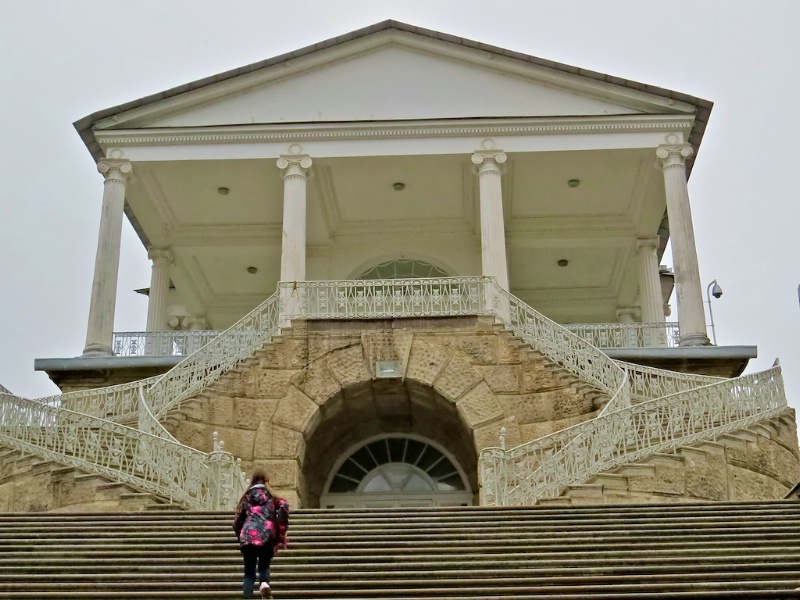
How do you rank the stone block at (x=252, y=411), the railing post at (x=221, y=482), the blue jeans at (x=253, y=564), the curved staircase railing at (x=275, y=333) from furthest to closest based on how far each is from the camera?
the stone block at (x=252, y=411), the curved staircase railing at (x=275, y=333), the railing post at (x=221, y=482), the blue jeans at (x=253, y=564)

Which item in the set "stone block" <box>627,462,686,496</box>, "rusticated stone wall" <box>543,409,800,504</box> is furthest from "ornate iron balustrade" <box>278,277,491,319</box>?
"stone block" <box>627,462,686,496</box>

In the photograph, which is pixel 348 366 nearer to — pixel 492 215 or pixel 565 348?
pixel 565 348

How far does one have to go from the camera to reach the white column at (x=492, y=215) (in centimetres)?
2219

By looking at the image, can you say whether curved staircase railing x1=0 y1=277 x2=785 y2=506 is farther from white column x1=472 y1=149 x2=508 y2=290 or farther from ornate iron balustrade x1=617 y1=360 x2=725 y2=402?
white column x1=472 y1=149 x2=508 y2=290

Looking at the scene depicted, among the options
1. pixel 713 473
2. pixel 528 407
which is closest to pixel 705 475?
pixel 713 473

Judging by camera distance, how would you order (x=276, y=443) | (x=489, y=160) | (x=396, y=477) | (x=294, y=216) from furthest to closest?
1. (x=489, y=160)
2. (x=294, y=216)
3. (x=396, y=477)
4. (x=276, y=443)

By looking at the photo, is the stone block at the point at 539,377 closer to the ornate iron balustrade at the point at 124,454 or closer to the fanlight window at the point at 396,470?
the fanlight window at the point at 396,470

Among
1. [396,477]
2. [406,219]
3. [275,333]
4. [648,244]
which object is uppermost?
[406,219]

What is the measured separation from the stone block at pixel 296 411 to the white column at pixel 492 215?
14.7ft

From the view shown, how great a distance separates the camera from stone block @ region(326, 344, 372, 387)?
64.0 feet

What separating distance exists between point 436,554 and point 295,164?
14.2 m

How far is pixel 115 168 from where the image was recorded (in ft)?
79.3

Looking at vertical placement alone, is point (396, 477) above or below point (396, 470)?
below

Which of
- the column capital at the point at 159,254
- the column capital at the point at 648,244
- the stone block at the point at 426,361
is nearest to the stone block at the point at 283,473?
the stone block at the point at 426,361
